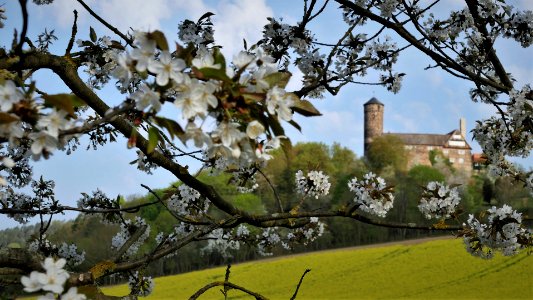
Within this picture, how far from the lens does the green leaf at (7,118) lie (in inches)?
38.8

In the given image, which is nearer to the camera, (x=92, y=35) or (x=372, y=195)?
(x=92, y=35)

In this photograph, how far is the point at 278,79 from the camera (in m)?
1.10

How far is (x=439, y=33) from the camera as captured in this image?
4582mm

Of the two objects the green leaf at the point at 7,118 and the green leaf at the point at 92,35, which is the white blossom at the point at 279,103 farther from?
the green leaf at the point at 92,35

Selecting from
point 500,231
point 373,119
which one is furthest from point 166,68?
point 373,119

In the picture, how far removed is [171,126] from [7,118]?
0.29 meters

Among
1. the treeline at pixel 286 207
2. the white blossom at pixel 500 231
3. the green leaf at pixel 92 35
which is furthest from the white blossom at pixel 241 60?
the treeline at pixel 286 207

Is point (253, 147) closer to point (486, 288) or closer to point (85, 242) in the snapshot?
point (486, 288)

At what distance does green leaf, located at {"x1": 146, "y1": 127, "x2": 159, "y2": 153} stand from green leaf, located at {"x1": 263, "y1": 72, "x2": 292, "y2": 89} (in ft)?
0.81

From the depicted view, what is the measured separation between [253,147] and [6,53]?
118 centimetres

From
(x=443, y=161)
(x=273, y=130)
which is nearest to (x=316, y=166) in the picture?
(x=273, y=130)

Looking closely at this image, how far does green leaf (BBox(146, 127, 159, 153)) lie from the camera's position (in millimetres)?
1086

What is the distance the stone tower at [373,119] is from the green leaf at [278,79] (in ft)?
220

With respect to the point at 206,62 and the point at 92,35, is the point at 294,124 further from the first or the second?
the point at 92,35
